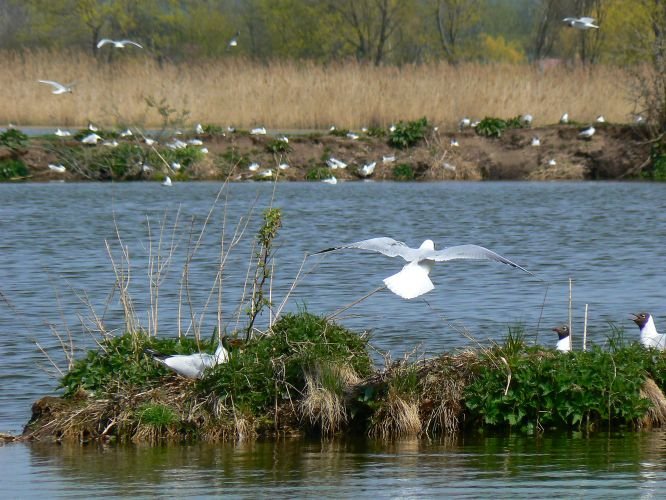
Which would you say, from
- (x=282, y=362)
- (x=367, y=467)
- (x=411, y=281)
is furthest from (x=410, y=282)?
(x=367, y=467)

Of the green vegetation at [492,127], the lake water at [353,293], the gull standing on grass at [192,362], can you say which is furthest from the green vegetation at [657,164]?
the gull standing on grass at [192,362]

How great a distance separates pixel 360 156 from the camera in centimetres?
3005

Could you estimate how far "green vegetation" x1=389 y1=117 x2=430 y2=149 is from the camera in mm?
29781

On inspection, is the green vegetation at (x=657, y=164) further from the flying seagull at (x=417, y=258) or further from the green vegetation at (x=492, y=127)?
the flying seagull at (x=417, y=258)

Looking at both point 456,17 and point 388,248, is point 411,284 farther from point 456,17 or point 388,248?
point 456,17

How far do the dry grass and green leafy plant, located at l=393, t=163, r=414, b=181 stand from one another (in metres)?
2.70

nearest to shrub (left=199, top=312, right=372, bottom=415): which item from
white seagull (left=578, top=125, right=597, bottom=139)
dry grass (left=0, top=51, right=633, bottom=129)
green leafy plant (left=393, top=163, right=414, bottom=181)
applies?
green leafy plant (left=393, top=163, right=414, bottom=181)

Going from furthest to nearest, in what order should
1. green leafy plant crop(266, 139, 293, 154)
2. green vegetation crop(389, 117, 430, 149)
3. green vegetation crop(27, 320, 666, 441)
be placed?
1. green vegetation crop(389, 117, 430, 149)
2. green leafy plant crop(266, 139, 293, 154)
3. green vegetation crop(27, 320, 666, 441)

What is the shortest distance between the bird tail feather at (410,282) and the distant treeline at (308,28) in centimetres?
3816

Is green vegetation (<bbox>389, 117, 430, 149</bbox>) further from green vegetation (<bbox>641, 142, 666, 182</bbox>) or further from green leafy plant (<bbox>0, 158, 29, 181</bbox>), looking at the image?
green leafy plant (<bbox>0, 158, 29, 181</bbox>)

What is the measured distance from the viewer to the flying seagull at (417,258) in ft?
28.7

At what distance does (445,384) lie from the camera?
841 cm

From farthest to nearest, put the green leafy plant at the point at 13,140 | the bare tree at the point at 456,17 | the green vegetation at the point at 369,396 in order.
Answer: the bare tree at the point at 456,17
the green leafy plant at the point at 13,140
the green vegetation at the point at 369,396

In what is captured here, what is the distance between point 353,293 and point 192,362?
621 cm
